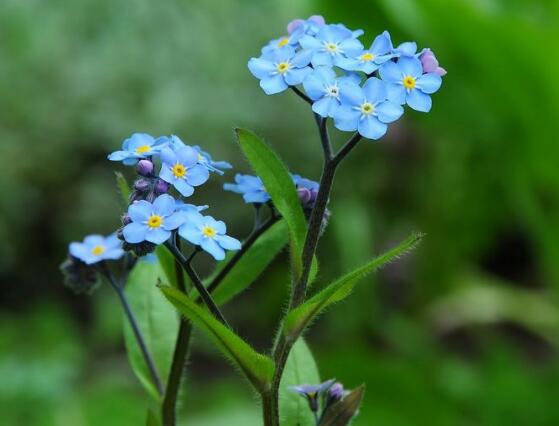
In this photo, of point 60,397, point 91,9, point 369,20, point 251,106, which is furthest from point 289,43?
point 91,9

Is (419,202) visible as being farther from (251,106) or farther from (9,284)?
(9,284)

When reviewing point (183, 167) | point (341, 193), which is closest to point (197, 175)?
point (183, 167)

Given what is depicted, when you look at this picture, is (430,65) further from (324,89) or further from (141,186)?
(141,186)

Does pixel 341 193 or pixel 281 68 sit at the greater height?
pixel 281 68

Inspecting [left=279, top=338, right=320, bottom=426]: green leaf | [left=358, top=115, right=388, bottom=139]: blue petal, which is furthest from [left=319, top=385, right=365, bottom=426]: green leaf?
[left=358, top=115, right=388, bottom=139]: blue petal

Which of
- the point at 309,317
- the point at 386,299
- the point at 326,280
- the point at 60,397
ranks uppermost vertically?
the point at 309,317

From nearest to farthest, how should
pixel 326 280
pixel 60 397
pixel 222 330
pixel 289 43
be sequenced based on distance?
pixel 222 330
pixel 289 43
pixel 60 397
pixel 326 280

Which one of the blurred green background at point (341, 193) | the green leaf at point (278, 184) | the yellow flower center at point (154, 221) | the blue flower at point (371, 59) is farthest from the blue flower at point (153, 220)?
the blurred green background at point (341, 193)
